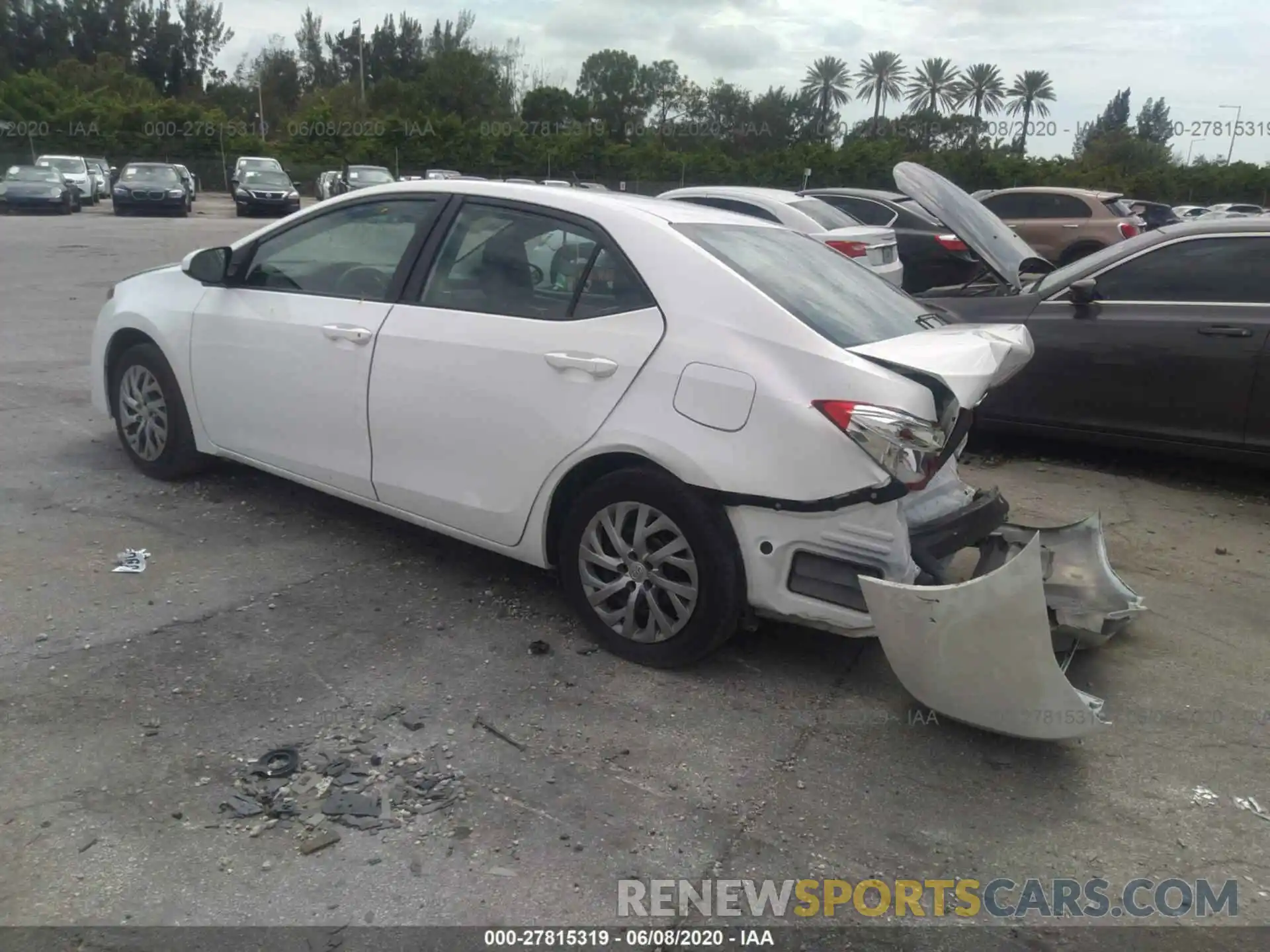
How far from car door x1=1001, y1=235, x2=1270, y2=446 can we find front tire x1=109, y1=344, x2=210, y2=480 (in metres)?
4.84

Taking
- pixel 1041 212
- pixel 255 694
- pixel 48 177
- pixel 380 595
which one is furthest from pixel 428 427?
pixel 48 177

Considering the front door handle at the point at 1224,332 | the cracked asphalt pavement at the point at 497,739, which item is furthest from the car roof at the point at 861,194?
the cracked asphalt pavement at the point at 497,739

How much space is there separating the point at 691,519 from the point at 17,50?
86462 millimetres

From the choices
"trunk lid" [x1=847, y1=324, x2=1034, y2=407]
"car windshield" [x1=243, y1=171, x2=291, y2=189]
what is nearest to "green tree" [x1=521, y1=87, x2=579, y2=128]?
"car windshield" [x1=243, y1=171, x2=291, y2=189]

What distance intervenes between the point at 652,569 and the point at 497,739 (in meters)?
0.81

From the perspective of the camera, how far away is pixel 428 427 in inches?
164

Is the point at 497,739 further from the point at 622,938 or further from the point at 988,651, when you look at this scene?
the point at 988,651

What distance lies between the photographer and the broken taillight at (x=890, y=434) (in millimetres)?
3330

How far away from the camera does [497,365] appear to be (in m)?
3.97

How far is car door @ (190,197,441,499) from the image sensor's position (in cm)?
444

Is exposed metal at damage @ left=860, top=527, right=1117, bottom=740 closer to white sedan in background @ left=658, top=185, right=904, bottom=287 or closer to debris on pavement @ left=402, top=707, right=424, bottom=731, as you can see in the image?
debris on pavement @ left=402, top=707, right=424, bottom=731

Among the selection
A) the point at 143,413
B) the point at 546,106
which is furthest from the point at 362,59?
the point at 143,413

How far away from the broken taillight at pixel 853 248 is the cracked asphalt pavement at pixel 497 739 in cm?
492

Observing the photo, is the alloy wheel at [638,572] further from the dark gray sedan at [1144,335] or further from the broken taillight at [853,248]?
the broken taillight at [853,248]
